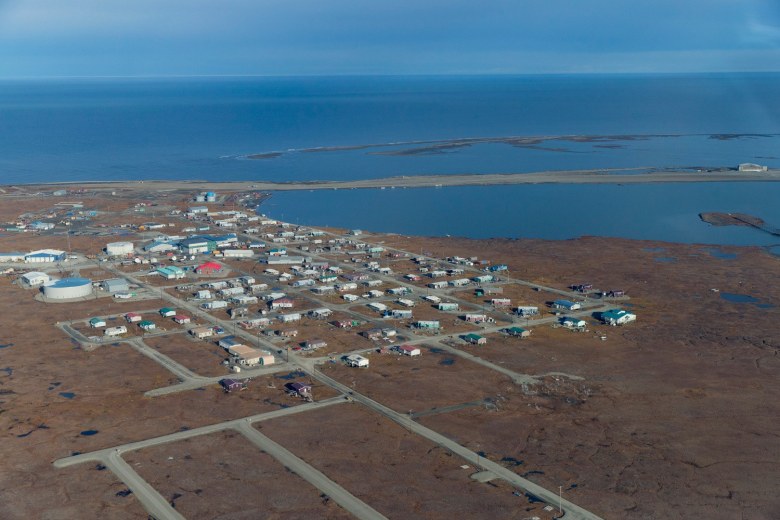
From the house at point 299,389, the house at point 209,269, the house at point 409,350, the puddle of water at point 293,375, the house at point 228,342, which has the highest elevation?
the house at point 209,269

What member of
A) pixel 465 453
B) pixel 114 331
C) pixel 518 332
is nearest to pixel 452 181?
pixel 518 332

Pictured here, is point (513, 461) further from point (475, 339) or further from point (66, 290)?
point (66, 290)

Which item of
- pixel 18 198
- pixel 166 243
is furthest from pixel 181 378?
pixel 18 198

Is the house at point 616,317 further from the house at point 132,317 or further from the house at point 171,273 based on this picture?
the house at point 171,273

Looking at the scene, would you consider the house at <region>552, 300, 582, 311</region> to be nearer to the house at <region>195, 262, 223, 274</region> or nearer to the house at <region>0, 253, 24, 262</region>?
the house at <region>195, 262, 223, 274</region>

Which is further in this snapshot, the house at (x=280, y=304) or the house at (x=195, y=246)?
the house at (x=195, y=246)

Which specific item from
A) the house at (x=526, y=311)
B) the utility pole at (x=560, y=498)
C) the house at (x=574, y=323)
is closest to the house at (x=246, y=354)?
the house at (x=526, y=311)
